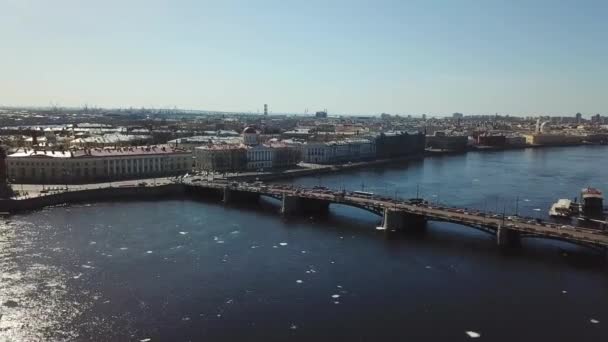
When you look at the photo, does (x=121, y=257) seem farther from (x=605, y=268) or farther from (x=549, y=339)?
(x=605, y=268)

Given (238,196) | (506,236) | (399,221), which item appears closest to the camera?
(506,236)

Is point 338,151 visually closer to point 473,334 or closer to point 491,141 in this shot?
point 491,141

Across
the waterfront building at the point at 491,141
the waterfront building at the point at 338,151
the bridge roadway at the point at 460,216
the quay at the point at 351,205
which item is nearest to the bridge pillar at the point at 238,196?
the quay at the point at 351,205

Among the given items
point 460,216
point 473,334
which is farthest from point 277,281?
point 460,216

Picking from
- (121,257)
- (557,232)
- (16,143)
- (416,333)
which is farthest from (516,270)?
(16,143)

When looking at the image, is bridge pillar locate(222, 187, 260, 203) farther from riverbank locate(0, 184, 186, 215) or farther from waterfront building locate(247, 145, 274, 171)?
waterfront building locate(247, 145, 274, 171)

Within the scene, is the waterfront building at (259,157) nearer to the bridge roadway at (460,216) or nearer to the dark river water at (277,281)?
the bridge roadway at (460,216)
